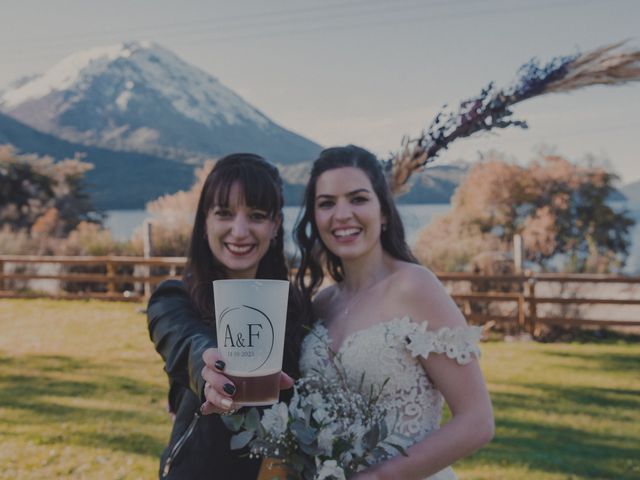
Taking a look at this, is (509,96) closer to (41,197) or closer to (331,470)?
(331,470)

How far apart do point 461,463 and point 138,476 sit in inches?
109

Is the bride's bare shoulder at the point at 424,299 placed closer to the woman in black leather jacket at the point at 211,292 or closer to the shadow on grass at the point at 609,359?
the woman in black leather jacket at the point at 211,292

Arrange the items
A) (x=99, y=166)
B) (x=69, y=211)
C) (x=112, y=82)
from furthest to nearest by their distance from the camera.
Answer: (x=112, y=82) < (x=99, y=166) < (x=69, y=211)

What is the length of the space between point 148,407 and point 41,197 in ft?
61.5

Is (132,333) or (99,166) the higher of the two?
(99,166)

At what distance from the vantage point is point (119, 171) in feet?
253

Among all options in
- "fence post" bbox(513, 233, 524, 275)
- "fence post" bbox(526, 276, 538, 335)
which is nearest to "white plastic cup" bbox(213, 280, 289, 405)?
"fence post" bbox(526, 276, 538, 335)

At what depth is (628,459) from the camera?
5.92m

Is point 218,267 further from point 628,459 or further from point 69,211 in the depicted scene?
point 69,211

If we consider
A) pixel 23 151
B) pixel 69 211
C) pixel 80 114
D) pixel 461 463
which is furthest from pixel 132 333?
pixel 80 114

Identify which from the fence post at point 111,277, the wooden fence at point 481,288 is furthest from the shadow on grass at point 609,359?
the fence post at point 111,277

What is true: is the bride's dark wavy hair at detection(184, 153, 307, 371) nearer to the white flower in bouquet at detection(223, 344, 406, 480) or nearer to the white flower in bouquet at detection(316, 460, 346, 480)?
the white flower in bouquet at detection(223, 344, 406, 480)

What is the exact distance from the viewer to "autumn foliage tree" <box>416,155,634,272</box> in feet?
52.9

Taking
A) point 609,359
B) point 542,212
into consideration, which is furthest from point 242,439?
point 542,212
